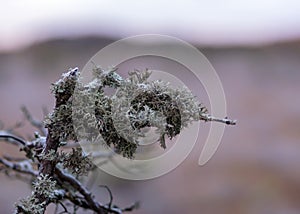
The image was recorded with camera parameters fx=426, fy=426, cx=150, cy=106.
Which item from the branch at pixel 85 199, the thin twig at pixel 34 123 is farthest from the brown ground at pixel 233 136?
the branch at pixel 85 199

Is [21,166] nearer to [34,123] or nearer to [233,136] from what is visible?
[34,123]

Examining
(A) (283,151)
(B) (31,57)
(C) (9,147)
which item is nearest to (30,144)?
(C) (9,147)

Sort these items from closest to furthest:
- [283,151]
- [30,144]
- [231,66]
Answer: [30,144] < [283,151] < [231,66]

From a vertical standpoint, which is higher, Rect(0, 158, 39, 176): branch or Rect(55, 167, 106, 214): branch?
Rect(0, 158, 39, 176): branch

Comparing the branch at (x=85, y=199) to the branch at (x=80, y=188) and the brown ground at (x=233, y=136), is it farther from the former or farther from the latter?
the brown ground at (x=233, y=136)

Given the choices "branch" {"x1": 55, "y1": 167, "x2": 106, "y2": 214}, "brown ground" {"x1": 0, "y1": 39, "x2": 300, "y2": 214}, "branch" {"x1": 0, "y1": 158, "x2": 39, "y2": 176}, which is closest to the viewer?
"branch" {"x1": 55, "y1": 167, "x2": 106, "y2": 214}

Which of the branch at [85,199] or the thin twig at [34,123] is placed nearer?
the branch at [85,199]

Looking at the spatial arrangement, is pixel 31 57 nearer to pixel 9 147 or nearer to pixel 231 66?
pixel 9 147

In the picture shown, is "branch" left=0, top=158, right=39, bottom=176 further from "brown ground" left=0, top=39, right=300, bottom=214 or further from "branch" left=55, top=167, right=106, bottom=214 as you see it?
"brown ground" left=0, top=39, right=300, bottom=214

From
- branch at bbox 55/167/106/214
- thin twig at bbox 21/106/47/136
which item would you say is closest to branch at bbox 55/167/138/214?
branch at bbox 55/167/106/214

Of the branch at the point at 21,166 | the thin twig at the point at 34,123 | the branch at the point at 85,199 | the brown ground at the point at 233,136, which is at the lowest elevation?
the branch at the point at 85,199

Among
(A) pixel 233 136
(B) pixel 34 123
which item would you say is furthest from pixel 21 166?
(A) pixel 233 136
